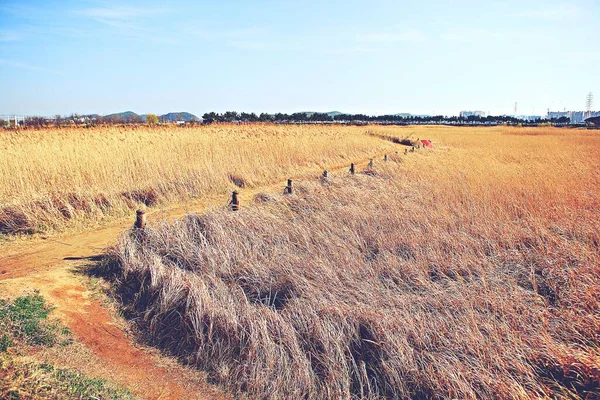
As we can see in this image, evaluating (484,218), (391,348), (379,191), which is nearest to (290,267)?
(391,348)

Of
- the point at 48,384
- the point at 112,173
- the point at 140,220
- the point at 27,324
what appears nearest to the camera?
the point at 48,384

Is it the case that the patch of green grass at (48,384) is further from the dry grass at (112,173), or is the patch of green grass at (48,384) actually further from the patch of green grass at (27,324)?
the dry grass at (112,173)

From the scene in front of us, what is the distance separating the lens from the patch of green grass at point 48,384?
2994 millimetres

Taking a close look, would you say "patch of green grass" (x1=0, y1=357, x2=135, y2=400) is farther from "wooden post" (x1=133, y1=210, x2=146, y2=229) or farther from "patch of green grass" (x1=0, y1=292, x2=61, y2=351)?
"wooden post" (x1=133, y1=210, x2=146, y2=229)

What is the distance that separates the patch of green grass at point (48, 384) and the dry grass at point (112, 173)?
4.89 m

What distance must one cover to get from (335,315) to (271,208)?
386 centimetres

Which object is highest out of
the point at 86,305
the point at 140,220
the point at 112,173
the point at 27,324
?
the point at 112,173

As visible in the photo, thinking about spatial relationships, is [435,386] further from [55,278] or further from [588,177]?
[588,177]

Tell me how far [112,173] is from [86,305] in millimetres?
6182

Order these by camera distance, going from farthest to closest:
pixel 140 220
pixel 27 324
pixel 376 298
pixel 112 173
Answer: pixel 112 173
pixel 140 220
pixel 376 298
pixel 27 324

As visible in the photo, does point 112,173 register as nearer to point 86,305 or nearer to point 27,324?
point 86,305

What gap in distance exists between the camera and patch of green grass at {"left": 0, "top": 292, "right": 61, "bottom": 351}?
3908 millimetres

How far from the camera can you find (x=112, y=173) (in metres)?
10.3

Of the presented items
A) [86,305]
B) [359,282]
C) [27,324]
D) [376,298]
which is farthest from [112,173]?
[376,298]
